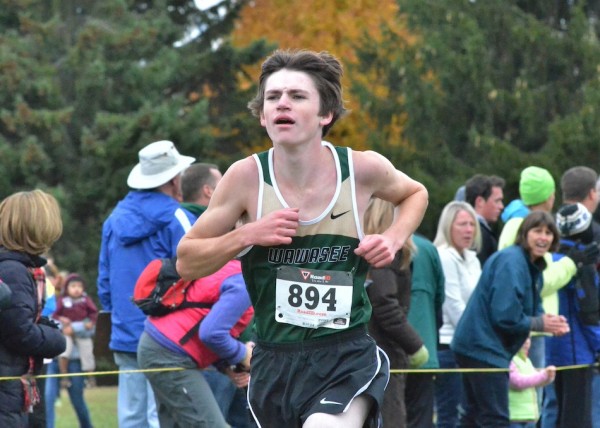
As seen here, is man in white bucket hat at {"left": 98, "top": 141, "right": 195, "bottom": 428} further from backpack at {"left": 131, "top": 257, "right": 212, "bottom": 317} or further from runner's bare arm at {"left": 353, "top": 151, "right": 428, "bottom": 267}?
runner's bare arm at {"left": 353, "top": 151, "right": 428, "bottom": 267}

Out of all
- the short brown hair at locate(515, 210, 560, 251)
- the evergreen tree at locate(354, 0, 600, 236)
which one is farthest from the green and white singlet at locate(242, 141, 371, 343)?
the evergreen tree at locate(354, 0, 600, 236)

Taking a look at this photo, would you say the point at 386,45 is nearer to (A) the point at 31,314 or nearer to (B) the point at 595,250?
(B) the point at 595,250

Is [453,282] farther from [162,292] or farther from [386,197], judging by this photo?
[386,197]

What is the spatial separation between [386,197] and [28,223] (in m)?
2.37

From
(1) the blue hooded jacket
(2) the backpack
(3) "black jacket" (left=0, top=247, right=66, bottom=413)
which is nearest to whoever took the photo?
(3) "black jacket" (left=0, top=247, right=66, bottom=413)

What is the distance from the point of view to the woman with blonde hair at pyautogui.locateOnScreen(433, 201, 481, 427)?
10320 millimetres

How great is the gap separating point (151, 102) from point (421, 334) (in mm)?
24693

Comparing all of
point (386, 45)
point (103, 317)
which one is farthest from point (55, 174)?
point (103, 317)

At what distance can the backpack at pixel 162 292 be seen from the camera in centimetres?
744

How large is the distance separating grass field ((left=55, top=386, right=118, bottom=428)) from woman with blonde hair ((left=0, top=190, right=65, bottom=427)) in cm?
861

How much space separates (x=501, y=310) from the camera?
29.1 feet

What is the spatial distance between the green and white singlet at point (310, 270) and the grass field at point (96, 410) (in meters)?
10.6

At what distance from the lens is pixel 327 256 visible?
538cm

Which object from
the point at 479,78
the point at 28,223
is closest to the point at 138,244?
the point at 28,223
